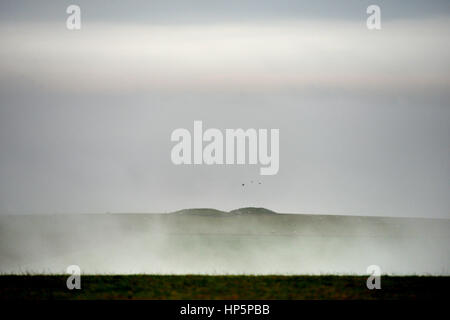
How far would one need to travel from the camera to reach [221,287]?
20.5 metres

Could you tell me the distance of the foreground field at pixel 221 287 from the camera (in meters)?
19.4

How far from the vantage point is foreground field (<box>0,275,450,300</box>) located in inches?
764

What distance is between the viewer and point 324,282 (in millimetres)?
21578
